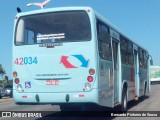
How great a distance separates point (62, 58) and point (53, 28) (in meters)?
1.02

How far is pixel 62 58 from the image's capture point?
Result: 34.7 ft

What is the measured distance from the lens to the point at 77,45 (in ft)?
34.4

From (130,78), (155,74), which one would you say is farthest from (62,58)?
(155,74)

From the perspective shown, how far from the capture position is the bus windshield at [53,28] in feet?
34.8

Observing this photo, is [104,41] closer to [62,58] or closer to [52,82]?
[62,58]

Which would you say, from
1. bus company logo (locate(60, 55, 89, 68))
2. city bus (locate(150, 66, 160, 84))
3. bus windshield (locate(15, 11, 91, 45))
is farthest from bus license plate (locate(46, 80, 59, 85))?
city bus (locate(150, 66, 160, 84))

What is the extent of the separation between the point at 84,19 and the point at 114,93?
11.2 feet

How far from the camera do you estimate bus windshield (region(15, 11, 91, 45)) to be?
10594mm

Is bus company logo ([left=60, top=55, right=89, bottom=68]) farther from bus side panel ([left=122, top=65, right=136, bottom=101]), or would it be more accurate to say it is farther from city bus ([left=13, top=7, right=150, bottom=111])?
bus side panel ([left=122, top=65, right=136, bottom=101])

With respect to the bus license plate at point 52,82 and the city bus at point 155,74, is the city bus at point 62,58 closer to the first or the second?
the bus license plate at point 52,82

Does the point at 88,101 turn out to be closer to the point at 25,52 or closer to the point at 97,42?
the point at 97,42

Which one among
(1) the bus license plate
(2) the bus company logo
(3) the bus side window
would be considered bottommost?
(1) the bus license plate

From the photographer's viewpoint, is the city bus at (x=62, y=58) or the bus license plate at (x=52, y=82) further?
the bus license plate at (x=52, y=82)

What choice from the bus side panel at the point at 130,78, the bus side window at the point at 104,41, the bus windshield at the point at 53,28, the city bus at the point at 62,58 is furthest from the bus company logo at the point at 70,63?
the bus side panel at the point at 130,78
